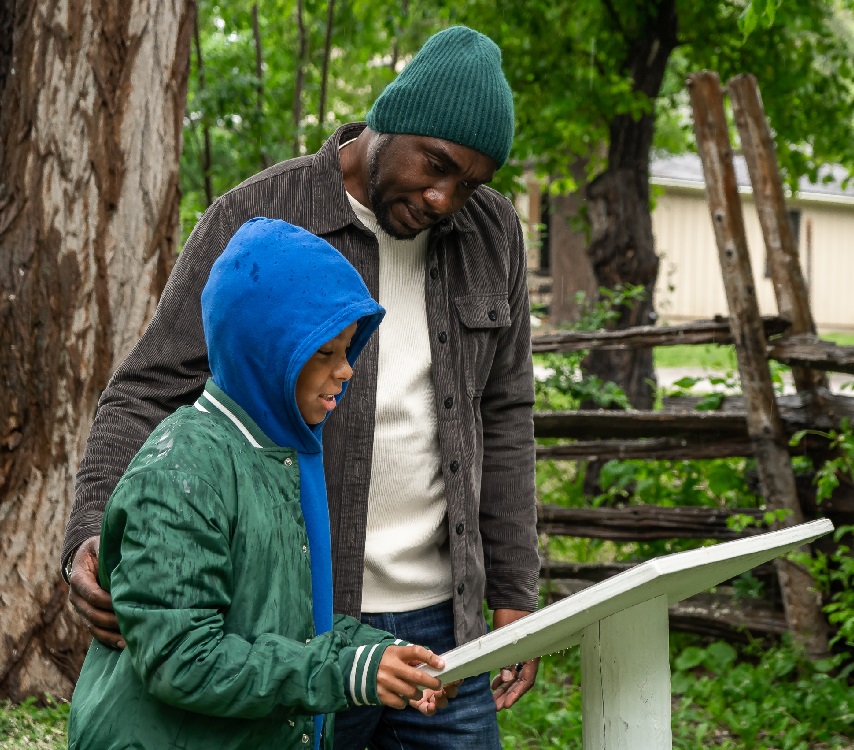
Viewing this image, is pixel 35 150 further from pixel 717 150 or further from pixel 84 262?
pixel 717 150

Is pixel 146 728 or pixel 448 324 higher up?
pixel 448 324

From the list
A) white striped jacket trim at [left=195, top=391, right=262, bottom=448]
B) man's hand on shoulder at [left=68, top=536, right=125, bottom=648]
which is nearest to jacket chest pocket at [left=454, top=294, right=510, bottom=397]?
white striped jacket trim at [left=195, top=391, right=262, bottom=448]

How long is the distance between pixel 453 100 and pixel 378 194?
23 cm

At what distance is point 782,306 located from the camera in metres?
5.06

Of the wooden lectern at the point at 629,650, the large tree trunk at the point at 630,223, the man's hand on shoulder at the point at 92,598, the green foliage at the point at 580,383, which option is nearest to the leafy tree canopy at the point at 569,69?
the large tree trunk at the point at 630,223

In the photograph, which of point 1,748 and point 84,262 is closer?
point 1,748

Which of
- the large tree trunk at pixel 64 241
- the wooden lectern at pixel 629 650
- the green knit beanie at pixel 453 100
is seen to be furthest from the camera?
the large tree trunk at pixel 64 241

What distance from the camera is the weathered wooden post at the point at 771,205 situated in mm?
4996

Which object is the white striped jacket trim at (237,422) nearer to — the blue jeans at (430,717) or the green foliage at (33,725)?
the blue jeans at (430,717)

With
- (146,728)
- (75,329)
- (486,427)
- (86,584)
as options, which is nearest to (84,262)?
(75,329)

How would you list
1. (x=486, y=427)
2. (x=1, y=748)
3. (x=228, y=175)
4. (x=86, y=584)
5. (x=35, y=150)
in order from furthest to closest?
(x=228, y=175) → (x=35, y=150) → (x=1, y=748) → (x=486, y=427) → (x=86, y=584)

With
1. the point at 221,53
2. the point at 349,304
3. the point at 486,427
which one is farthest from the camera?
the point at 221,53

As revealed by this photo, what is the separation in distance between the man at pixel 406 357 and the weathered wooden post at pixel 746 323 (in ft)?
9.19

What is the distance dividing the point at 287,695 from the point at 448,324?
3.13 ft
